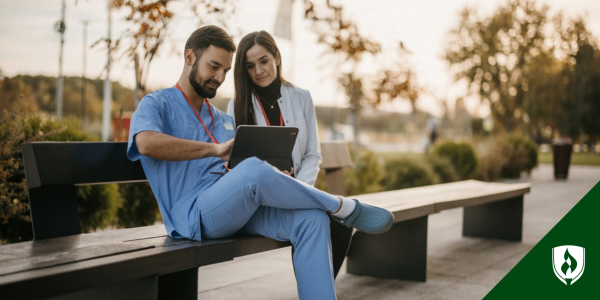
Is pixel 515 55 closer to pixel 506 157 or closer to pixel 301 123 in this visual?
pixel 506 157

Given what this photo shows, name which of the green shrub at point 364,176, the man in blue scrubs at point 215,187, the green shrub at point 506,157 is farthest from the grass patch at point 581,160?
the man in blue scrubs at point 215,187

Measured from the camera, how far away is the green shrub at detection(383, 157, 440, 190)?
381 inches

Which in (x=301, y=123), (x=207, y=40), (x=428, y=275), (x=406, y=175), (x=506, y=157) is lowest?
(x=428, y=275)

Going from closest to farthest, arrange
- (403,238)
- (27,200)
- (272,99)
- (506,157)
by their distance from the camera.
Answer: (272,99), (27,200), (403,238), (506,157)

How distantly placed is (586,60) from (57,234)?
28.2m

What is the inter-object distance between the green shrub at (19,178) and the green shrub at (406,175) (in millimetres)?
6182

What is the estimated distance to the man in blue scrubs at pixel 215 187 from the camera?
2.41m

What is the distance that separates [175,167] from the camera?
260 centimetres

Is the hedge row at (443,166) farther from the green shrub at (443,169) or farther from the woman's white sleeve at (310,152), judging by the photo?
the woman's white sleeve at (310,152)

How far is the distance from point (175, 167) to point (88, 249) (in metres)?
0.61

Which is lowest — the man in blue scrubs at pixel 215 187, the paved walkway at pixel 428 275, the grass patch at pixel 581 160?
the paved walkway at pixel 428 275

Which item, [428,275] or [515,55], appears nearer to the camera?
[428,275]

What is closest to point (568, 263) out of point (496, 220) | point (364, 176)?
point (496, 220)

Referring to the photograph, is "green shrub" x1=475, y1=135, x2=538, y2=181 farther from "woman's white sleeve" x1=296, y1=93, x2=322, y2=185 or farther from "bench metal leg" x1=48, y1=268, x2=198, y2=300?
"bench metal leg" x1=48, y1=268, x2=198, y2=300
